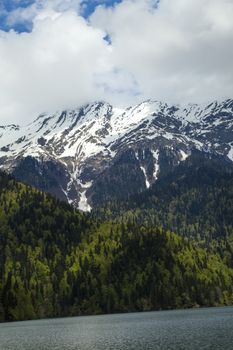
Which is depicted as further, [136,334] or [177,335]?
[136,334]

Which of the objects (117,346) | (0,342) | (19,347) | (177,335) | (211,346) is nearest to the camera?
(211,346)

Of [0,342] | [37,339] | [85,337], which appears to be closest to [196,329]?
[85,337]

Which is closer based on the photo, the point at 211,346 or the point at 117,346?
the point at 211,346

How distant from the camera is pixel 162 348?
11762 cm

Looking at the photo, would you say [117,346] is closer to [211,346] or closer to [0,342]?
[211,346]

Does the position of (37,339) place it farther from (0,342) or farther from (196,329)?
(196,329)

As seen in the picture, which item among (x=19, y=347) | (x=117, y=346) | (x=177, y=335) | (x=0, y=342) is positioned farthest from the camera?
(x=0, y=342)

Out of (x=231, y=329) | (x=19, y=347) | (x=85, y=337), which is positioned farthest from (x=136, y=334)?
(x=19, y=347)

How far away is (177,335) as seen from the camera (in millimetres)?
144750

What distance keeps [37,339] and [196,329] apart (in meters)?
44.4

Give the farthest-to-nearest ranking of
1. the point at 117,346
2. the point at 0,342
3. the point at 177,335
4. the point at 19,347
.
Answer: the point at 0,342
the point at 177,335
the point at 19,347
the point at 117,346

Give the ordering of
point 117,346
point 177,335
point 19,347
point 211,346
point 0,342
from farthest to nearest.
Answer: point 0,342 → point 177,335 → point 19,347 → point 117,346 → point 211,346

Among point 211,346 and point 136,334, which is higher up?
point 136,334

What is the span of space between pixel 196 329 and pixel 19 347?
52014 millimetres
